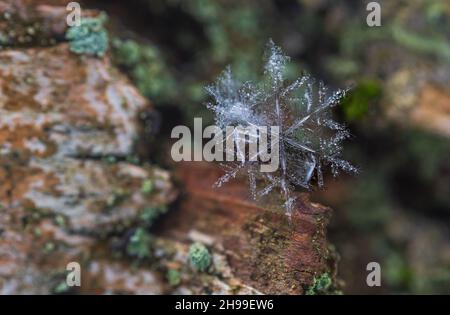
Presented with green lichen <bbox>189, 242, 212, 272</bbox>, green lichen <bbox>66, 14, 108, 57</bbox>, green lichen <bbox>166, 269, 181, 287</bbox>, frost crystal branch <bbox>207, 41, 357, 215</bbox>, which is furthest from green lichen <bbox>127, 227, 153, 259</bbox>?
green lichen <bbox>66, 14, 108, 57</bbox>

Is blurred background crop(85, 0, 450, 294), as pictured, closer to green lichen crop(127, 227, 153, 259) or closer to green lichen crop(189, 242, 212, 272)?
green lichen crop(127, 227, 153, 259)

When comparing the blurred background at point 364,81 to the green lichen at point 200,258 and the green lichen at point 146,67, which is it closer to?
the green lichen at point 146,67

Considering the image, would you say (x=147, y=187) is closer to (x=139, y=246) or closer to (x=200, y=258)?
(x=139, y=246)

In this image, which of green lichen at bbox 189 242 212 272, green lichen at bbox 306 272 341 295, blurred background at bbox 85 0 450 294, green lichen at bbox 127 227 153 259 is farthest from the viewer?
blurred background at bbox 85 0 450 294

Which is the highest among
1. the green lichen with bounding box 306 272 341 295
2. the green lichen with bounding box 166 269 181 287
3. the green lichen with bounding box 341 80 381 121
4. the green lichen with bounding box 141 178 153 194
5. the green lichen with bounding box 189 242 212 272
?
the green lichen with bounding box 341 80 381 121

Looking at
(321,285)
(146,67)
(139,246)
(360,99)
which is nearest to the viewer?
(321,285)

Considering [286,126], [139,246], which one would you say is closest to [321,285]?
[286,126]
